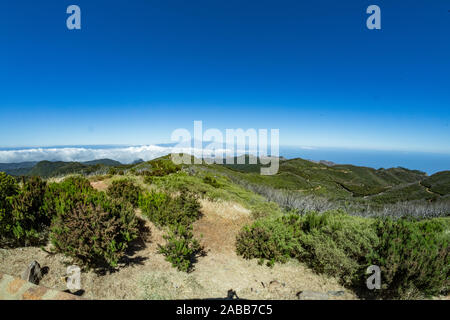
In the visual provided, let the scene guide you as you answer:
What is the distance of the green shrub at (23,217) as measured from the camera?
196 inches

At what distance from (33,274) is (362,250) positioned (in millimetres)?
7440

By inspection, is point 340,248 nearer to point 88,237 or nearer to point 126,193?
point 88,237

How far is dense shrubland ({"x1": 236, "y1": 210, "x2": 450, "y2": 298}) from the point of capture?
404cm

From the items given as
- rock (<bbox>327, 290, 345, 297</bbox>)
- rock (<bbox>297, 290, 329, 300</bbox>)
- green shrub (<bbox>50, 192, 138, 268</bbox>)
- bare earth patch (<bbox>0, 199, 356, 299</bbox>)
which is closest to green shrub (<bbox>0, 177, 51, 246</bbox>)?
bare earth patch (<bbox>0, 199, 356, 299</bbox>)

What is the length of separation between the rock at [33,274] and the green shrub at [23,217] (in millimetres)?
1440

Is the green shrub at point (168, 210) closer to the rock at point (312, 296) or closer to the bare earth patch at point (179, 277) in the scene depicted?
the bare earth patch at point (179, 277)

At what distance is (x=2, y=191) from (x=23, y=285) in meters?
4.30

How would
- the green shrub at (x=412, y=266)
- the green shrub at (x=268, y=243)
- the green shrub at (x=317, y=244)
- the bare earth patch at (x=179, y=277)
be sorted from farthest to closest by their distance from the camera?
1. the green shrub at (x=268, y=243)
2. the green shrub at (x=317, y=244)
3. the bare earth patch at (x=179, y=277)
4. the green shrub at (x=412, y=266)

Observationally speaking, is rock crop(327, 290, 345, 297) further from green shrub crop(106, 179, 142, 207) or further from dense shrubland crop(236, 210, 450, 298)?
A: green shrub crop(106, 179, 142, 207)

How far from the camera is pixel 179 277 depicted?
4.75m

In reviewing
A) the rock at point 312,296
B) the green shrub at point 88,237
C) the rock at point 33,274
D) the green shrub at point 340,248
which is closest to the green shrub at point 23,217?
the green shrub at point 88,237

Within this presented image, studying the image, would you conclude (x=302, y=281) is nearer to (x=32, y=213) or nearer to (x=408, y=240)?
(x=408, y=240)
